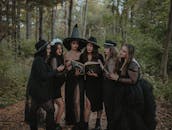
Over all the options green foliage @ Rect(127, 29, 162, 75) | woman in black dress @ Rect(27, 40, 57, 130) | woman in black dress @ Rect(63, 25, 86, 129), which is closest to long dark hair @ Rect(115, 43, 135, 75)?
Answer: woman in black dress @ Rect(63, 25, 86, 129)

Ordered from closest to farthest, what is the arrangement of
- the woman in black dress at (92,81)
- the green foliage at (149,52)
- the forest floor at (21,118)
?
the woman in black dress at (92,81) < the forest floor at (21,118) < the green foliage at (149,52)

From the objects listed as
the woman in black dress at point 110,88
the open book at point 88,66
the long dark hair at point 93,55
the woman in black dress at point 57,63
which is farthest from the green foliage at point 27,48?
the woman in black dress at point 110,88

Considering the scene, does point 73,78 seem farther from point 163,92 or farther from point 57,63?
point 163,92

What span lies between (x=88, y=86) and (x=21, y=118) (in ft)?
10.3

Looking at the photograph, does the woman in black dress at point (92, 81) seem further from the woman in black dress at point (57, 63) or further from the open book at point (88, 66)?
the woman in black dress at point (57, 63)

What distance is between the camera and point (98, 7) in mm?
75562

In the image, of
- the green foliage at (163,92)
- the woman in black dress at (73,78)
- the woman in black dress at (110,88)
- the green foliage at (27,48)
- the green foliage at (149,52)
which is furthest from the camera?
the green foliage at (27,48)

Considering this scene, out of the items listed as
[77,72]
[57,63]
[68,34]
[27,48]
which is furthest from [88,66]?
[27,48]

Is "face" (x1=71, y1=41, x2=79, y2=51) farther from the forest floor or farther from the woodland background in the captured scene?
the woodland background

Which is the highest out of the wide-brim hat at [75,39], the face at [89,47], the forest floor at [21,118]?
the wide-brim hat at [75,39]

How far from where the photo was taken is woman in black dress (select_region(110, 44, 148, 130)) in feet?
21.2

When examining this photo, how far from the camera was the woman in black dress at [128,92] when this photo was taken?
648 centimetres

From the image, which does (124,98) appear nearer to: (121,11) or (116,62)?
(116,62)

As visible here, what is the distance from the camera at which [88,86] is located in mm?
7457
